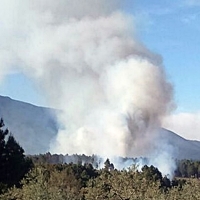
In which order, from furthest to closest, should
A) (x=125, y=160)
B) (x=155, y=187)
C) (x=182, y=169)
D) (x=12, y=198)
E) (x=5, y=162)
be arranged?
(x=125, y=160) < (x=182, y=169) < (x=5, y=162) < (x=12, y=198) < (x=155, y=187)

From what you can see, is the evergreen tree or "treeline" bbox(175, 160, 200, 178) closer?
the evergreen tree

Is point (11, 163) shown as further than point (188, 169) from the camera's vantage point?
No

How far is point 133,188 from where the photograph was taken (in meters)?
25.4

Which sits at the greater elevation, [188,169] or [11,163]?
[188,169]

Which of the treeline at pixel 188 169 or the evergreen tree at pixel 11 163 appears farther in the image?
the treeline at pixel 188 169

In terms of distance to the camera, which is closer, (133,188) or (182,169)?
(133,188)

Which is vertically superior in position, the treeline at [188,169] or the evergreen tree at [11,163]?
the treeline at [188,169]

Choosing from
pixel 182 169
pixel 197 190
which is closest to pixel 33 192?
pixel 197 190

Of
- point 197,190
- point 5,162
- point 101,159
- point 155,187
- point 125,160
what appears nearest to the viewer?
point 155,187

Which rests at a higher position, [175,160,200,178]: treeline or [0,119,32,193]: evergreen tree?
[175,160,200,178]: treeline

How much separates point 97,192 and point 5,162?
20.7 m

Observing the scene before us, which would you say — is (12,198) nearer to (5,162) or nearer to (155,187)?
(155,187)

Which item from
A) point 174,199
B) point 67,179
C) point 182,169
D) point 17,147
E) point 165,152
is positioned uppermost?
point 165,152

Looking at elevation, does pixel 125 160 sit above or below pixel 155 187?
above
